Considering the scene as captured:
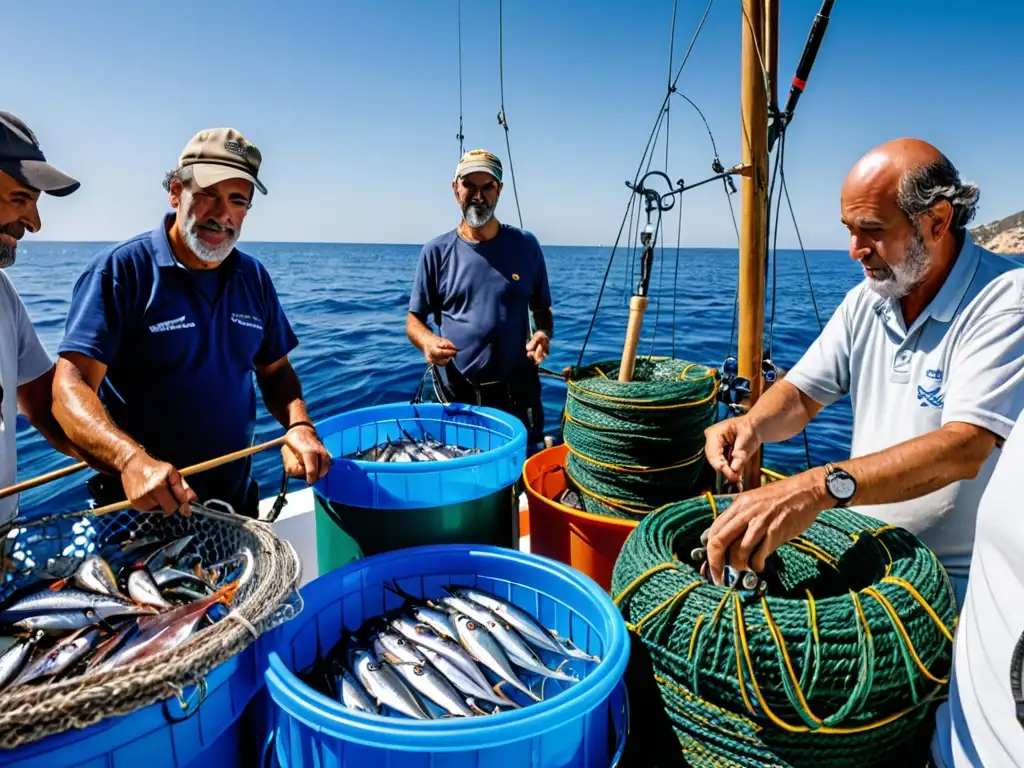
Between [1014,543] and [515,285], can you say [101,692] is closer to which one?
[1014,543]

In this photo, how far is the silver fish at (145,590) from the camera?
1.77 metres

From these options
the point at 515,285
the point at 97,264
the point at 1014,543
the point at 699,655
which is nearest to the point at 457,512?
the point at 699,655

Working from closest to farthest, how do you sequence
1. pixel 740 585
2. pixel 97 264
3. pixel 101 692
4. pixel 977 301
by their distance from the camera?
pixel 101 692, pixel 740 585, pixel 977 301, pixel 97 264

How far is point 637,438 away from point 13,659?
7.12 feet

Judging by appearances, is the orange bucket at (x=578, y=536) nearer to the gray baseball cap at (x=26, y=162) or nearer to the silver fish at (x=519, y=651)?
the silver fish at (x=519, y=651)

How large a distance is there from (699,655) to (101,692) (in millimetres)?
1207

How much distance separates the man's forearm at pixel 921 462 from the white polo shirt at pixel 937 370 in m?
0.05

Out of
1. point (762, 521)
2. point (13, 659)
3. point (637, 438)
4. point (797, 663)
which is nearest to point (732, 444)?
point (637, 438)

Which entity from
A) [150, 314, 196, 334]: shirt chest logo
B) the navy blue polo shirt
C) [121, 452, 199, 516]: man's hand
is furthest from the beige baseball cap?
[121, 452, 199, 516]: man's hand

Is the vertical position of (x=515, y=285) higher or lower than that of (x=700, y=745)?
higher

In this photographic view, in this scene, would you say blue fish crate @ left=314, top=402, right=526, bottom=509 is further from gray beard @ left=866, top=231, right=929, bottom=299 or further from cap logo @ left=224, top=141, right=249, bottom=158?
gray beard @ left=866, top=231, right=929, bottom=299

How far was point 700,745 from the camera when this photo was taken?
1.52 meters

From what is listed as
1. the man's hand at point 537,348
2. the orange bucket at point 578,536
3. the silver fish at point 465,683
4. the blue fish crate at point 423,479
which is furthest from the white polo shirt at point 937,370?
the man's hand at point 537,348

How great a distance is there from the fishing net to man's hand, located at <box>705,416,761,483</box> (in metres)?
1.48
